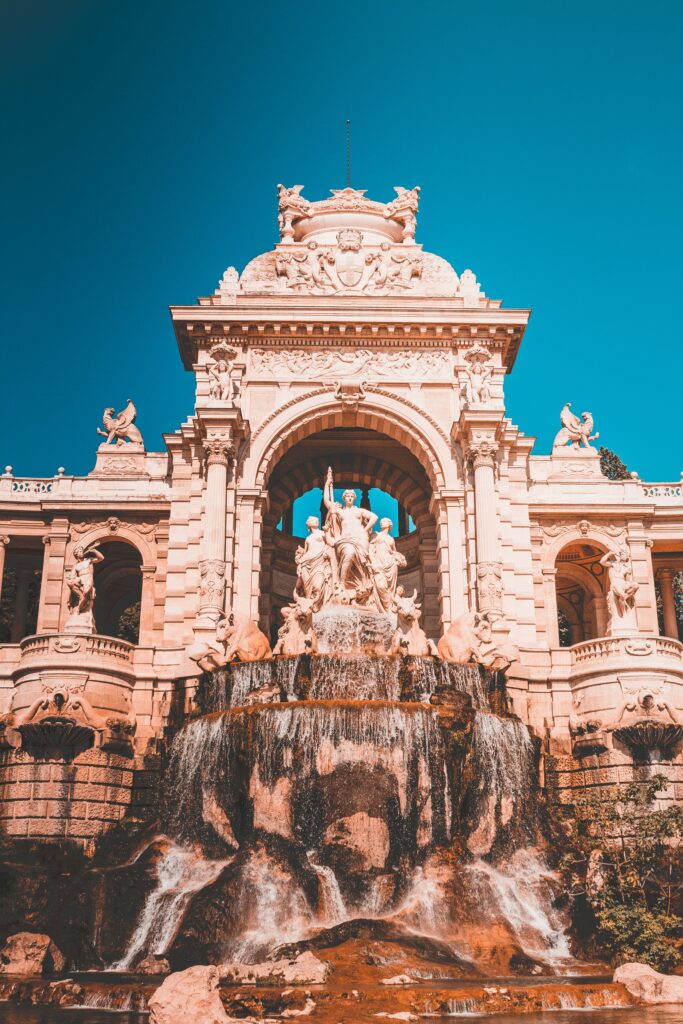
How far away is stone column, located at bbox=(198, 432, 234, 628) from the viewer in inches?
1281

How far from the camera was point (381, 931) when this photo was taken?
60.6ft

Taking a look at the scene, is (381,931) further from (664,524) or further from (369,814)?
(664,524)

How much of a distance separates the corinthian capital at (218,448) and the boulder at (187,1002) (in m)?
21.7

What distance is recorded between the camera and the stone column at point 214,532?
107 feet

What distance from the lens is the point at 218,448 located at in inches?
1352

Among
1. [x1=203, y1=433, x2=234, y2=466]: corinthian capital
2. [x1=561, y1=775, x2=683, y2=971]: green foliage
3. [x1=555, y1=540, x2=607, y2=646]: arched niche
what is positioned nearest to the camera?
[x1=561, y1=775, x2=683, y2=971]: green foliage

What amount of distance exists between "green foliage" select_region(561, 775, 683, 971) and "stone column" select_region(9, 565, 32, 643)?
919 inches

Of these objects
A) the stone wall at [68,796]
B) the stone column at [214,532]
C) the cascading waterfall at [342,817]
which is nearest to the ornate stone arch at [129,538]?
the stone column at [214,532]

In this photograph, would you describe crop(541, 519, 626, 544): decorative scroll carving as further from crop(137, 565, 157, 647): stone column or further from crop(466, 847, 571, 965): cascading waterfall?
crop(466, 847, 571, 965): cascading waterfall

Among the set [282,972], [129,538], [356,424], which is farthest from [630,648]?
[282,972]

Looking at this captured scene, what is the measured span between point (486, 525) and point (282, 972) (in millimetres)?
19857

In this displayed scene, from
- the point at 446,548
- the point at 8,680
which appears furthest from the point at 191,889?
the point at 446,548

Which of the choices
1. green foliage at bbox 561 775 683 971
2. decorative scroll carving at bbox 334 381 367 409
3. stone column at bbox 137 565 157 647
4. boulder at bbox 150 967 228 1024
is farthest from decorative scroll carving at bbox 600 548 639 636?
boulder at bbox 150 967 228 1024

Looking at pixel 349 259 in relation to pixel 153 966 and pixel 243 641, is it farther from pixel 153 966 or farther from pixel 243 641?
pixel 153 966
